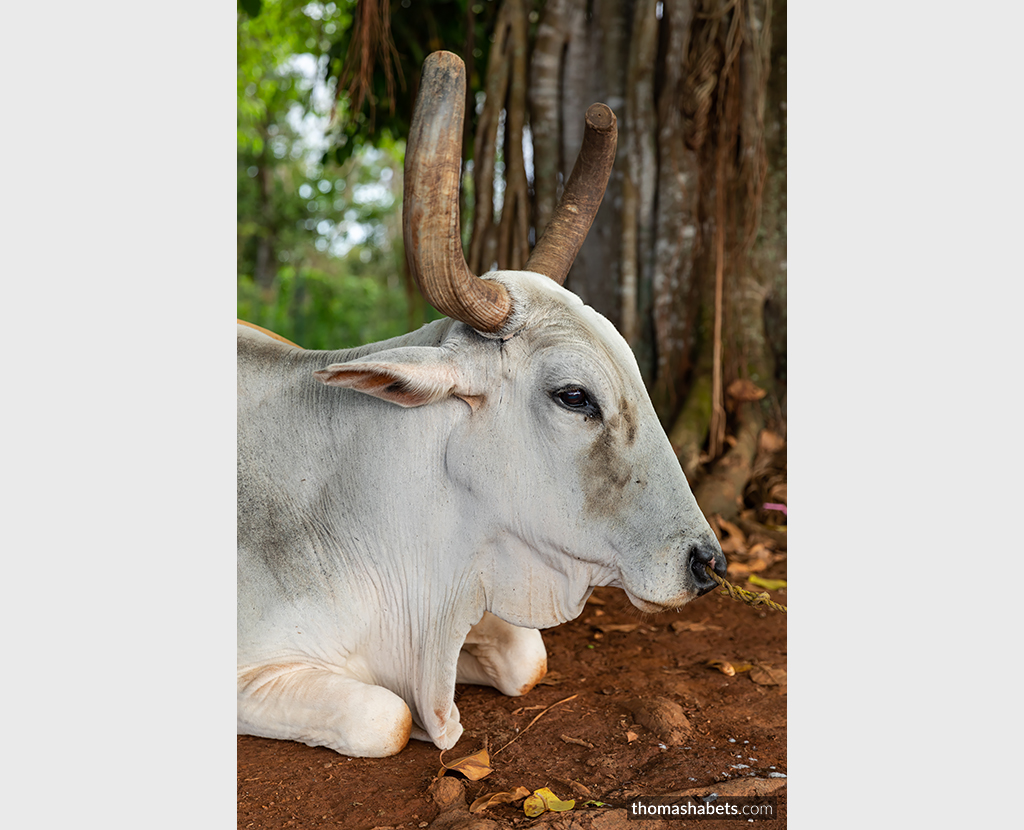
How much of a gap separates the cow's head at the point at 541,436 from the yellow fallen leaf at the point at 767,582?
5.69 ft

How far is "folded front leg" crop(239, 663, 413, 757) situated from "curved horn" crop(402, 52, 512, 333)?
0.98 metres

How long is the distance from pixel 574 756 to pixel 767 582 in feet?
5.71

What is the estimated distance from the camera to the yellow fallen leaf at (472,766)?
6.93ft

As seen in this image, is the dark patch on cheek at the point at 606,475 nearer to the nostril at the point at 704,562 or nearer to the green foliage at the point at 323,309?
the nostril at the point at 704,562

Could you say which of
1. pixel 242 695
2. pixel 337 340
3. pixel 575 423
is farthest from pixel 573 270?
pixel 337 340

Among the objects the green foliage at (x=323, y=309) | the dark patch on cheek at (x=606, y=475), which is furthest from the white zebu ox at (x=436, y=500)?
the green foliage at (x=323, y=309)

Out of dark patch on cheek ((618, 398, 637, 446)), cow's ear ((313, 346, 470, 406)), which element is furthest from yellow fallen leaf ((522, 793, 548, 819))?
cow's ear ((313, 346, 470, 406))

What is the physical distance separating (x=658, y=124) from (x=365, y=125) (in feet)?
8.01

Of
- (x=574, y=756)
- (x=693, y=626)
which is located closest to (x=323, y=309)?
(x=693, y=626)

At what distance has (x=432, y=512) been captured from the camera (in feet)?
7.36

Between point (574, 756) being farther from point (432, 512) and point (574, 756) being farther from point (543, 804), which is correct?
point (432, 512)

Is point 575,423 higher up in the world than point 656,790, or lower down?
higher up

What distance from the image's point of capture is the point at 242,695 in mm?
2213
